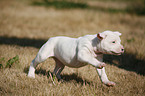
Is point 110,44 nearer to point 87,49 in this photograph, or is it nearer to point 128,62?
point 87,49

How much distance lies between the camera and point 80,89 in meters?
2.71

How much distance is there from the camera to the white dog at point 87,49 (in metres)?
2.44

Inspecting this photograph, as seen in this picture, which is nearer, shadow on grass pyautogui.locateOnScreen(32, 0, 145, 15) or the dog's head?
the dog's head

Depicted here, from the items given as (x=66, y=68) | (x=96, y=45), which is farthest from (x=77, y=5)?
(x=96, y=45)

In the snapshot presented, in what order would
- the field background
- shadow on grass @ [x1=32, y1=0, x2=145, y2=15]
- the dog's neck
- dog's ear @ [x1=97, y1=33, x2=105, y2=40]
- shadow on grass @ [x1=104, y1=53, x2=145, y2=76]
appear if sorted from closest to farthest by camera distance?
1. dog's ear @ [x1=97, y1=33, x2=105, y2=40]
2. the dog's neck
3. the field background
4. shadow on grass @ [x1=104, y1=53, x2=145, y2=76]
5. shadow on grass @ [x1=32, y1=0, x2=145, y2=15]

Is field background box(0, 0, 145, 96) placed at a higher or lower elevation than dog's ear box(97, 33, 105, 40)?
lower

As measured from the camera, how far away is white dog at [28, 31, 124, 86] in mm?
2441

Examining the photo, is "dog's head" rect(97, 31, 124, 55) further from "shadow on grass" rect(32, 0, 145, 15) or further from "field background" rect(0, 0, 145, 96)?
"shadow on grass" rect(32, 0, 145, 15)

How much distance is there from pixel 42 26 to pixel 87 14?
137 inches

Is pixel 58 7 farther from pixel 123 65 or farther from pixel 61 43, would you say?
pixel 61 43

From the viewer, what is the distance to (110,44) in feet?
8.05

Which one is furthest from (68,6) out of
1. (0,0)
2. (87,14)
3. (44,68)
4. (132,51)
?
(44,68)

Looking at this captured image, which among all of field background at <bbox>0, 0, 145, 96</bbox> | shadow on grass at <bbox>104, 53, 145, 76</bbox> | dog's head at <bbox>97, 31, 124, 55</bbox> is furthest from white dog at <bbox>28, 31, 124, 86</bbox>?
shadow on grass at <bbox>104, 53, 145, 76</bbox>

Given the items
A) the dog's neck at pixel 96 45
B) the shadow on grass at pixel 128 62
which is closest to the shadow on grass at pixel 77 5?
the shadow on grass at pixel 128 62
